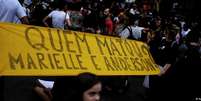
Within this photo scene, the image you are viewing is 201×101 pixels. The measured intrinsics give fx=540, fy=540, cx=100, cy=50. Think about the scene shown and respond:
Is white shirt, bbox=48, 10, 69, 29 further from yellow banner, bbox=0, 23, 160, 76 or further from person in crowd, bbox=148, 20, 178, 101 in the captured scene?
yellow banner, bbox=0, 23, 160, 76

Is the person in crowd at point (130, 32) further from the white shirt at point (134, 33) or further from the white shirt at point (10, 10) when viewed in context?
the white shirt at point (10, 10)

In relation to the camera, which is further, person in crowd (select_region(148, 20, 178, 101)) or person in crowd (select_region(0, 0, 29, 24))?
person in crowd (select_region(0, 0, 29, 24))

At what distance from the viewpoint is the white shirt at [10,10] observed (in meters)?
7.60

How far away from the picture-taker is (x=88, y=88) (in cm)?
330

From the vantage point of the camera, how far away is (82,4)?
26016 mm

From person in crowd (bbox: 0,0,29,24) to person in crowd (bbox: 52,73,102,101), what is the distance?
4.34 metres

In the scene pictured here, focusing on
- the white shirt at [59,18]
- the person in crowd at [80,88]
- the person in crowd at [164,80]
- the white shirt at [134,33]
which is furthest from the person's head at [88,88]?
the white shirt at [59,18]

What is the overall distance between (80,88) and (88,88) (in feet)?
0.17

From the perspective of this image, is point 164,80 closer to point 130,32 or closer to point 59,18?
point 130,32

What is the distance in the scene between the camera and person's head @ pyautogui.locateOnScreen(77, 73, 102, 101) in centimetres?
328

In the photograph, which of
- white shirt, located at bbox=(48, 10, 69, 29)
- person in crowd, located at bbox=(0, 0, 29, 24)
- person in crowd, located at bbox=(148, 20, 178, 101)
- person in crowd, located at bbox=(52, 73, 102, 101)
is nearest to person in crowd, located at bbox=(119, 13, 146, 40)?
white shirt, located at bbox=(48, 10, 69, 29)

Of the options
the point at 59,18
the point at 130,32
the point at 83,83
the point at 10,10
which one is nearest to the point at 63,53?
the point at 10,10

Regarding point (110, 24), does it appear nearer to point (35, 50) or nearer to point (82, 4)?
point (82, 4)

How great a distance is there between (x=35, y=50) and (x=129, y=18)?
22.9ft
